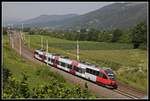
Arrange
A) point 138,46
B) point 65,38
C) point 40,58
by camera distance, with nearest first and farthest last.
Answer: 1. point 40,58
2. point 138,46
3. point 65,38

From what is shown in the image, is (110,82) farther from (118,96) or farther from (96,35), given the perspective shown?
(96,35)

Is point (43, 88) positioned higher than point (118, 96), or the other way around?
point (43, 88)

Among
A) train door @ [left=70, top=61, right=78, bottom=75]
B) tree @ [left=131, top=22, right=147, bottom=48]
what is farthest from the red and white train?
tree @ [left=131, top=22, right=147, bottom=48]

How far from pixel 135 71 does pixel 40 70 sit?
1250 cm

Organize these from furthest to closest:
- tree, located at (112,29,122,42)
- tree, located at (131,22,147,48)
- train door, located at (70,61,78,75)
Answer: tree, located at (112,29,122,42) < tree, located at (131,22,147,48) < train door, located at (70,61,78,75)

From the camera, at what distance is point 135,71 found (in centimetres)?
4019

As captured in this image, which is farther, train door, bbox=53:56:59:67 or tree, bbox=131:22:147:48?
tree, bbox=131:22:147:48

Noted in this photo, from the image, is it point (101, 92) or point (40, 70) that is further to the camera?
point (40, 70)

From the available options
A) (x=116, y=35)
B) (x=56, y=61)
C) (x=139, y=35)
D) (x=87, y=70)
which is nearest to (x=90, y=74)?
(x=87, y=70)

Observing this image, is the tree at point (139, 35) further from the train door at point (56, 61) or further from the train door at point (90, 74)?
the train door at point (90, 74)

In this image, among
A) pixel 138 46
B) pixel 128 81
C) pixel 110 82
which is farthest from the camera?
pixel 138 46

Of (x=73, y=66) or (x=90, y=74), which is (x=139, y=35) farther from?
(x=90, y=74)

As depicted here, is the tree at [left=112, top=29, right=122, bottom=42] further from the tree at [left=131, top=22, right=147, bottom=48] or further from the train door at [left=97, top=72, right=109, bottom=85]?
the train door at [left=97, top=72, right=109, bottom=85]

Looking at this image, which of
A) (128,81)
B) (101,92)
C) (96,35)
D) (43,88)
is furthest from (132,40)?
(43,88)
